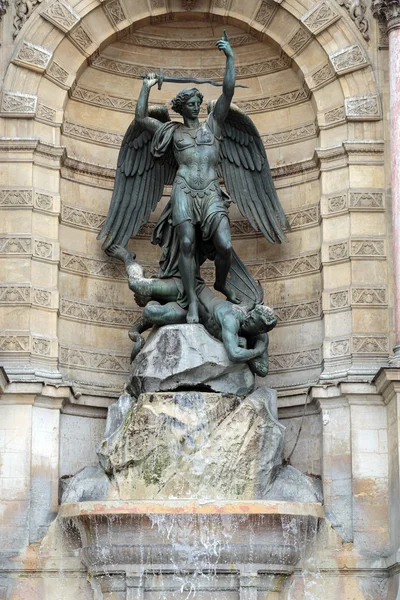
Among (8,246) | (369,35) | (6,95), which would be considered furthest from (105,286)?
(369,35)

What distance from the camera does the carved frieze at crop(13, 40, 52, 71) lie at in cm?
1873

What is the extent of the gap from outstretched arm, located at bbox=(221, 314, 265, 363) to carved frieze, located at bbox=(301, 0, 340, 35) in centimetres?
414

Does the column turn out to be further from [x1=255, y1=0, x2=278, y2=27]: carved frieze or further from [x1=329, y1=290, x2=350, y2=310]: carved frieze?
[x1=255, y1=0, x2=278, y2=27]: carved frieze

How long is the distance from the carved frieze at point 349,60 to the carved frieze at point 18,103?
3.95 meters

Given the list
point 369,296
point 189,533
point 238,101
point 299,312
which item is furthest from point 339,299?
point 189,533

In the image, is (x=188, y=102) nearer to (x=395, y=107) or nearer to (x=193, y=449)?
(x=395, y=107)

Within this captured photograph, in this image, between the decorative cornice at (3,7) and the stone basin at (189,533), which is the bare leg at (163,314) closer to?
the stone basin at (189,533)

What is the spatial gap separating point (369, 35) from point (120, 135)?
3.66 meters

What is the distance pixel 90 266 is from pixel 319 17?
4.43m

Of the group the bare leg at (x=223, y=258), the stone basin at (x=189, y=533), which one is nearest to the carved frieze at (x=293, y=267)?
the bare leg at (x=223, y=258)

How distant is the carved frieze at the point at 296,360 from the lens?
18672mm

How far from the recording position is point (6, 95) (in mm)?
18688

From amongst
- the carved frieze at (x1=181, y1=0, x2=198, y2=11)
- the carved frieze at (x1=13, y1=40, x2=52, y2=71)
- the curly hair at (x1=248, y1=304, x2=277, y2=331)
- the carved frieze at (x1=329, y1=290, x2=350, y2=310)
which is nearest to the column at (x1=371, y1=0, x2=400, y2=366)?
the carved frieze at (x1=329, y1=290, x2=350, y2=310)

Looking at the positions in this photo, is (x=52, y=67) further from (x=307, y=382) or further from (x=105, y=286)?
(x=307, y=382)
